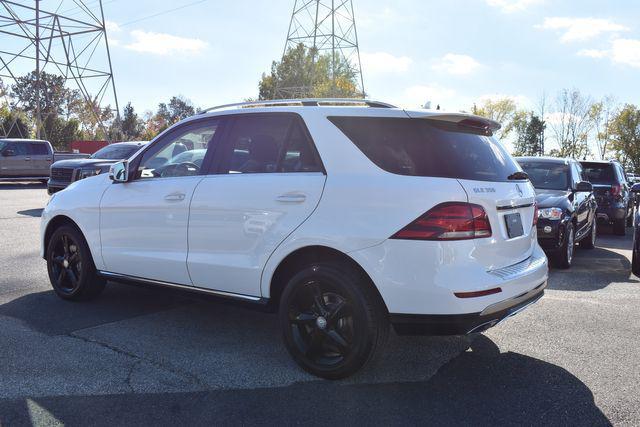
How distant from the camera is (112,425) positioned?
10.4 ft

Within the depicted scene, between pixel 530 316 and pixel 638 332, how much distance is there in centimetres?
89

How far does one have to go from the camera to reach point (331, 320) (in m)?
3.79

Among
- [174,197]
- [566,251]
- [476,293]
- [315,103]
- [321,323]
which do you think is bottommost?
[566,251]

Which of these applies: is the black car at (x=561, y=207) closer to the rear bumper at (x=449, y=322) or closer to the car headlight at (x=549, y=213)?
the car headlight at (x=549, y=213)

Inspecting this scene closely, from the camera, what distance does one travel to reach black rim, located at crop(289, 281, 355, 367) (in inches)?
148

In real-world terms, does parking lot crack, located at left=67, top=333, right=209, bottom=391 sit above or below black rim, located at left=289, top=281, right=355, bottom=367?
below

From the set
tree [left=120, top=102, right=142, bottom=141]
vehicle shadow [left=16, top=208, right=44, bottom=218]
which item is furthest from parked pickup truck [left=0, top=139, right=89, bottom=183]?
tree [left=120, top=102, right=142, bottom=141]

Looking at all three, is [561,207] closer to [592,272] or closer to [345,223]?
[592,272]

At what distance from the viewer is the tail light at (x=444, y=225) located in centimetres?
341

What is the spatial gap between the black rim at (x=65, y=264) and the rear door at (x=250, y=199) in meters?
1.81

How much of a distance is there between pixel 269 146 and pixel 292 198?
574 millimetres

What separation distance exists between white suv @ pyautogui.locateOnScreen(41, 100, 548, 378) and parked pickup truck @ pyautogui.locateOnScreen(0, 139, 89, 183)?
68.9ft

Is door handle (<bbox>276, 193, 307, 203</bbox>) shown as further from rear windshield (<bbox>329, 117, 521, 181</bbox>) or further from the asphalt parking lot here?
the asphalt parking lot

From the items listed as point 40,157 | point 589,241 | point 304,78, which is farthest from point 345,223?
point 304,78
